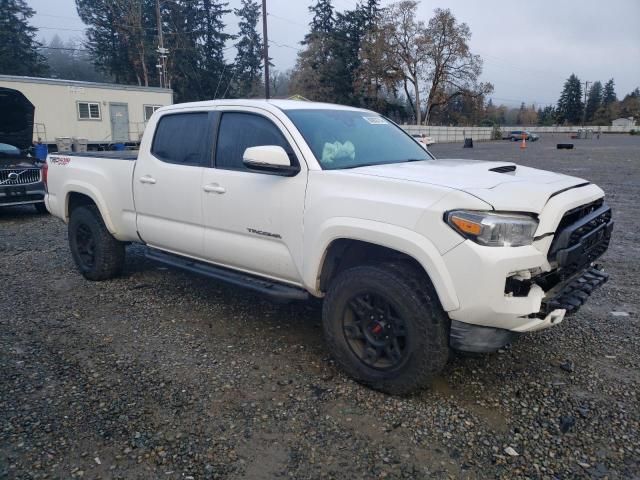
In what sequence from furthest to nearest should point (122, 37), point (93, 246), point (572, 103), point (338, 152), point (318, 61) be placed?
1. point (572, 103)
2. point (318, 61)
3. point (122, 37)
4. point (93, 246)
5. point (338, 152)

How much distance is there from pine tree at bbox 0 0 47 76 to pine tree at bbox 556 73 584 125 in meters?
93.0

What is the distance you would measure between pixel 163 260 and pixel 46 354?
1299 mm

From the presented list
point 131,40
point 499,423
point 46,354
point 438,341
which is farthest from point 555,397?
point 131,40

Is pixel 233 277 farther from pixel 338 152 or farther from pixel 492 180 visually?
pixel 492 180

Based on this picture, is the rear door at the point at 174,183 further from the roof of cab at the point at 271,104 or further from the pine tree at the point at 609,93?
the pine tree at the point at 609,93

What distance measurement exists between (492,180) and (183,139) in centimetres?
278

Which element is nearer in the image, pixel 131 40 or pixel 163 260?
pixel 163 260

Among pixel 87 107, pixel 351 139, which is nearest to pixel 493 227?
pixel 351 139

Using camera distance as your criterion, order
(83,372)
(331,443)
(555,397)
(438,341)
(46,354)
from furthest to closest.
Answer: (46,354) < (83,372) < (555,397) < (438,341) < (331,443)

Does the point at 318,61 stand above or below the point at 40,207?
above

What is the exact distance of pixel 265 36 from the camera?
29484 millimetres

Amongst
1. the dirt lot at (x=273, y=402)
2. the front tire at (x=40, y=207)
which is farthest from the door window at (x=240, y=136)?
the front tire at (x=40, y=207)

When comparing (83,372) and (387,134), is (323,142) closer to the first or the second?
(387,134)

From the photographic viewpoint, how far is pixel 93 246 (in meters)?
5.63
